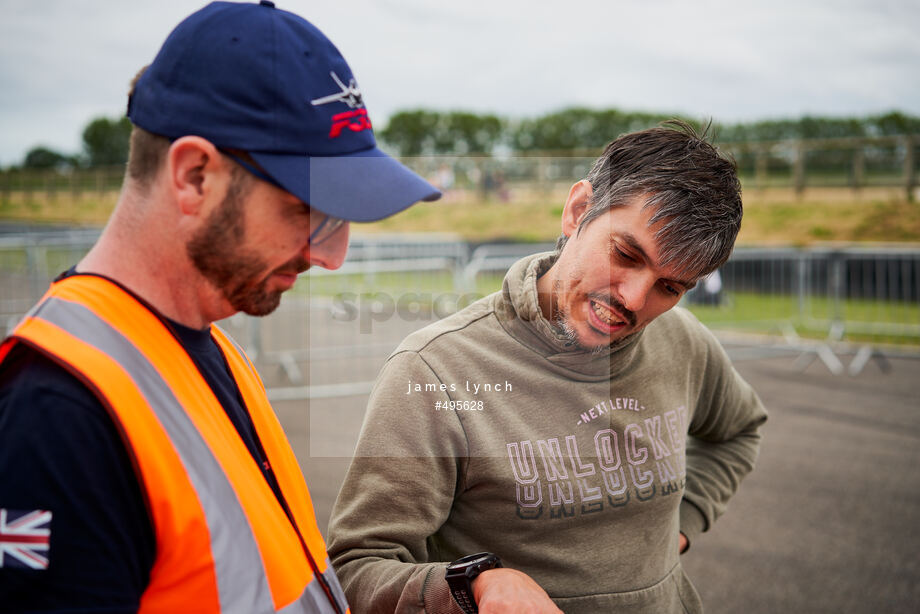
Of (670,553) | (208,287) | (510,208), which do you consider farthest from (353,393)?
(510,208)

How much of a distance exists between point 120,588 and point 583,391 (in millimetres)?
1123

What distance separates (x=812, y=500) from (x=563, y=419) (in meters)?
4.51

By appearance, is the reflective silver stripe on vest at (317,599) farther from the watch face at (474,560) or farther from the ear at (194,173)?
the ear at (194,173)

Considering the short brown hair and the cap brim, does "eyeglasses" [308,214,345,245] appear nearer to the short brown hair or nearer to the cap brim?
the cap brim

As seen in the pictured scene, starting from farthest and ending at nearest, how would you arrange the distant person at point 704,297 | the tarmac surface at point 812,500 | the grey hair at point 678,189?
1. the distant person at point 704,297
2. the tarmac surface at point 812,500
3. the grey hair at point 678,189

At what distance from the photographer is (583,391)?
1713 mm

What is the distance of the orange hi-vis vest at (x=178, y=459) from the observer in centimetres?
87

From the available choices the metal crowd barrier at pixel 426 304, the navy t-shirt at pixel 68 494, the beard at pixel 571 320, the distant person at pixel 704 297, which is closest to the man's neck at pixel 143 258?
the navy t-shirt at pixel 68 494

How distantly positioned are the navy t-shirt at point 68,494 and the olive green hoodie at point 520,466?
2.13 ft

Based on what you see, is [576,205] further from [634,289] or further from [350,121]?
[350,121]

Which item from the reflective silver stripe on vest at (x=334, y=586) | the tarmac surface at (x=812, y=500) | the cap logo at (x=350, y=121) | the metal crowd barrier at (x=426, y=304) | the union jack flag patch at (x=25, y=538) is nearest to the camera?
the union jack flag patch at (x=25, y=538)

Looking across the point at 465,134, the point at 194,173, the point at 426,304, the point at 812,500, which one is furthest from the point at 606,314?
the point at 465,134

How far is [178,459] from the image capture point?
0.92 m

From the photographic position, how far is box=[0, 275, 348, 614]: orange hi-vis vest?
87 cm
